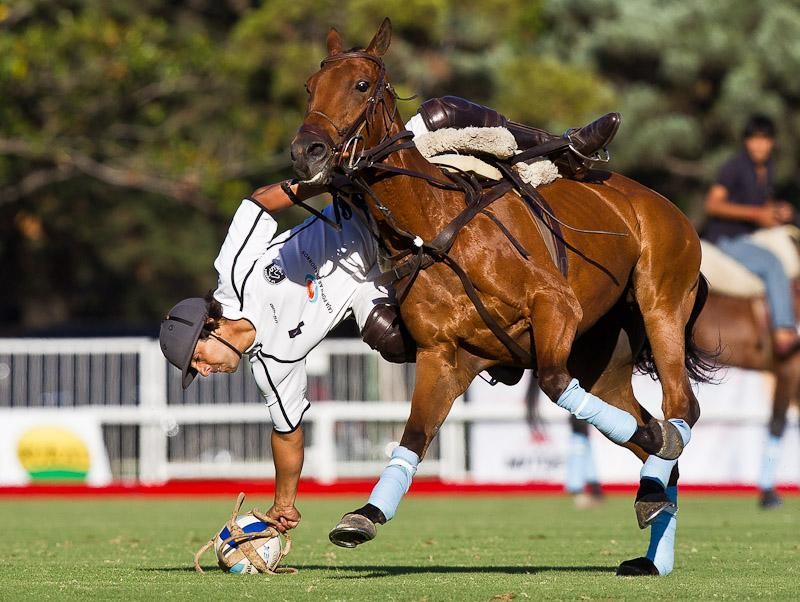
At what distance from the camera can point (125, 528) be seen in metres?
11.1

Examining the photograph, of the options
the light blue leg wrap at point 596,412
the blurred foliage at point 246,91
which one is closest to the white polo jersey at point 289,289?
the light blue leg wrap at point 596,412

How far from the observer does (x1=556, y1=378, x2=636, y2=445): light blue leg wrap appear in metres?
6.36

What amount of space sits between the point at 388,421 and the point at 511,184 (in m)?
10.2

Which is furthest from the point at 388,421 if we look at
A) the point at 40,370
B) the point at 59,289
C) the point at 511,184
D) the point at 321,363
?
the point at 59,289

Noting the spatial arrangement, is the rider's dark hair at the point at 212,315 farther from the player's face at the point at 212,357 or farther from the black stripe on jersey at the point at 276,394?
the black stripe on jersey at the point at 276,394

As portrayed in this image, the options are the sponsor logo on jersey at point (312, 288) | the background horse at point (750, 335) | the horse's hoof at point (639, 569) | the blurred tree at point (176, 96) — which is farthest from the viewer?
the blurred tree at point (176, 96)

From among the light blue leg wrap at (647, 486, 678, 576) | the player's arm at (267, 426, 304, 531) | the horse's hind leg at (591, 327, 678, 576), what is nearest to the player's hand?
the player's arm at (267, 426, 304, 531)

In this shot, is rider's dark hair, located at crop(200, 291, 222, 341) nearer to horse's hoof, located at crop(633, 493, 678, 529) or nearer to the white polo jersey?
the white polo jersey

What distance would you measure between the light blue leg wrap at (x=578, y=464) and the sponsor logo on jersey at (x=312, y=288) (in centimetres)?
567

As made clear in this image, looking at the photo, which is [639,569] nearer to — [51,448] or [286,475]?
[286,475]

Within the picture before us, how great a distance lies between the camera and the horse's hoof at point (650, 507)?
21.1ft

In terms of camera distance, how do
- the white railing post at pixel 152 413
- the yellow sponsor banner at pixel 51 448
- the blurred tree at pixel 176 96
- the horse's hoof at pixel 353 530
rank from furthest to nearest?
the blurred tree at pixel 176 96, the white railing post at pixel 152 413, the yellow sponsor banner at pixel 51 448, the horse's hoof at pixel 353 530

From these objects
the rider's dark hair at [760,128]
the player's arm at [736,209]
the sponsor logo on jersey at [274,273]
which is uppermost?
the rider's dark hair at [760,128]

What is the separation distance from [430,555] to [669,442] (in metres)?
2.34
